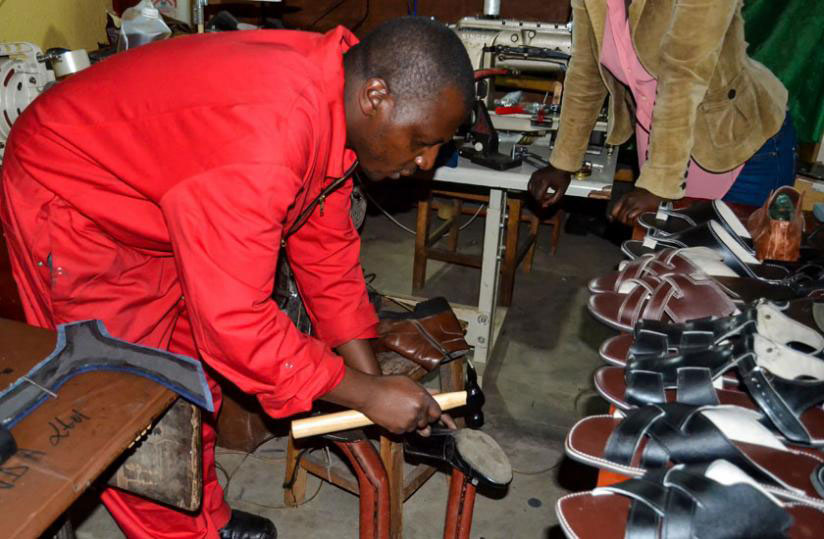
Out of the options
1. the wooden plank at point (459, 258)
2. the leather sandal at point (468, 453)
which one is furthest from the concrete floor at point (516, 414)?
the leather sandal at point (468, 453)

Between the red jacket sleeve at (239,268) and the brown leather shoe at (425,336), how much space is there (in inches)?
30.3

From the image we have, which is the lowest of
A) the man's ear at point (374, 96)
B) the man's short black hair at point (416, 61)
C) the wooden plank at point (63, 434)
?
the wooden plank at point (63, 434)

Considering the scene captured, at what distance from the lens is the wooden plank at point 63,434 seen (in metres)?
0.85

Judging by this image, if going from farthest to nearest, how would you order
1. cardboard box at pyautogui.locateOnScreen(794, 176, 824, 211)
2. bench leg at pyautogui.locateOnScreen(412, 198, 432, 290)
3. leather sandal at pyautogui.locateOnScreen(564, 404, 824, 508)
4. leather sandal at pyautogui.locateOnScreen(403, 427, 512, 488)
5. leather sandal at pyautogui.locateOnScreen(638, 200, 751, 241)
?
bench leg at pyautogui.locateOnScreen(412, 198, 432, 290) → cardboard box at pyautogui.locateOnScreen(794, 176, 824, 211) → leather sandal at pyautogui.locateOnScreen(638, 200, 751, 241) → leather sandal at pyautogui.locateOnScreen(403, 427, 512, 488) → leather sandal at pyautogui.locateOnScreen(564, 404, 824, 508)

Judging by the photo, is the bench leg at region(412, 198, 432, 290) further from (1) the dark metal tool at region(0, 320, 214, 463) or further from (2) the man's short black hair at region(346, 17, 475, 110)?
(1) the dark metal tool at region(0, 320, 214, 463)

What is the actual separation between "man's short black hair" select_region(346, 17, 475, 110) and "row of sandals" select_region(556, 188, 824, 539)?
624mm

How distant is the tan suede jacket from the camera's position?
1.75 meters

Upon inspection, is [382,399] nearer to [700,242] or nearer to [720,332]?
[720,332]

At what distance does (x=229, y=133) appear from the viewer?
1.11 meters

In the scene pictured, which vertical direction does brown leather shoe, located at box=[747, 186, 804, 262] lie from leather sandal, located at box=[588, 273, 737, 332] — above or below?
above

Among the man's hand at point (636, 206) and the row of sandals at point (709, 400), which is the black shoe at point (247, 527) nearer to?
the row of sandals at point (709, 400)

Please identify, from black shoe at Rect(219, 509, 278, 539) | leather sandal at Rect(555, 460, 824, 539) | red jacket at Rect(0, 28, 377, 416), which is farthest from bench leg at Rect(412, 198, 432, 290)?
leather sandal at Rect(555, 460, 824, 539)

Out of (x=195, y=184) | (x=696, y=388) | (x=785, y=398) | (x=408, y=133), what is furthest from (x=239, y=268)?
(x=785, y=398)

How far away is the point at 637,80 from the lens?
2.00 meters
